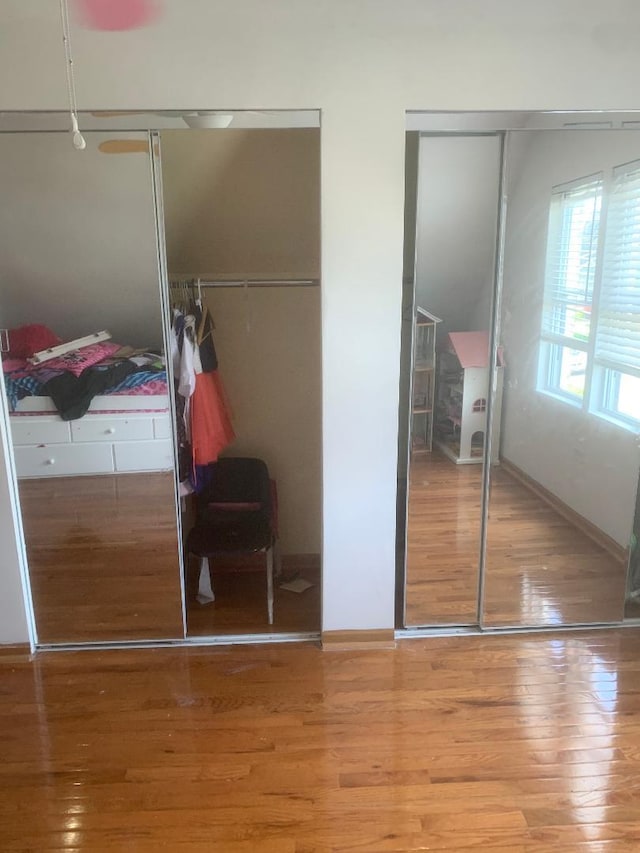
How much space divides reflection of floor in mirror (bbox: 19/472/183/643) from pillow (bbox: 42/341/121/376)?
0.47 meters

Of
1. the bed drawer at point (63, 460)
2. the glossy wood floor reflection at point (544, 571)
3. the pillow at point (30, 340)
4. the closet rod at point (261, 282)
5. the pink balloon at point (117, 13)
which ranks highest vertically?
the pink balloon at point (117, 13)

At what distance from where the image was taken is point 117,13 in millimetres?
2229

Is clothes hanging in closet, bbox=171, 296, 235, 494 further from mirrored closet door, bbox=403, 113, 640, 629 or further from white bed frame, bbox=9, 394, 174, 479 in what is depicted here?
mirrored closet door, bbox=403, 113, 640, 629

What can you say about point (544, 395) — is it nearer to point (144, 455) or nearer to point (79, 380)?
point (144, 455)

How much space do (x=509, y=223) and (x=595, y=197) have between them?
37cm

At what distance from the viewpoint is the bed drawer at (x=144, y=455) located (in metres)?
2.69

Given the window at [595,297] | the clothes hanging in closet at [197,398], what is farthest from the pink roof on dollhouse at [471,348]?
the clothes hanging in closet at [197,398]

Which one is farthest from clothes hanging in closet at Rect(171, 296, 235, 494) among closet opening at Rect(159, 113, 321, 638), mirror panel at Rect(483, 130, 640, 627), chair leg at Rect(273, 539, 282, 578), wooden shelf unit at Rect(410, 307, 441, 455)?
mirror panel at Rect(483, 130, 640, 627)

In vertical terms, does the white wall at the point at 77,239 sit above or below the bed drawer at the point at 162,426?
above

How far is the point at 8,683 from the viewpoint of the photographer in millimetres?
2637

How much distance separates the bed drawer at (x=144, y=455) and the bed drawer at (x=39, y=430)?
22cm

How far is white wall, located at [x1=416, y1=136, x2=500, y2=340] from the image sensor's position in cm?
246

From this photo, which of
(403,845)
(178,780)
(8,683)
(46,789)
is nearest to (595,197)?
(403,845)

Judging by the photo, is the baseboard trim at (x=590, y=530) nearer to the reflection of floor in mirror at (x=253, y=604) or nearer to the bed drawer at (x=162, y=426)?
the reflection of floor in mirror at (x=253, y=604)
